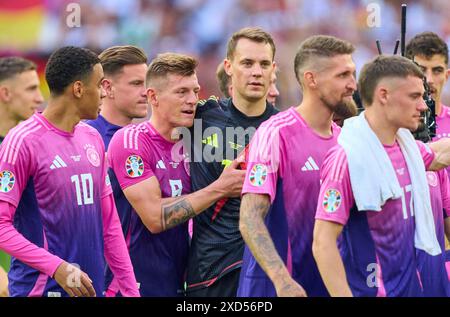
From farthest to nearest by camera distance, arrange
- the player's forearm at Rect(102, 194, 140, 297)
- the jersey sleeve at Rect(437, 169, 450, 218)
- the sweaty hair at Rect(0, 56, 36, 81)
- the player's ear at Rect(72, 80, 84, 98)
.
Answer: the sweaty hair at Rect(0, 56, 36, 81)
the jersey sleeve at Rect(437, 169, 450, 218)
the player's forearm at Rect(102, 194, 140, 297)
the player's ear at Rect(72, 80, 84, 98)

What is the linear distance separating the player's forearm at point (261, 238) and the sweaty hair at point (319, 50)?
0.96m

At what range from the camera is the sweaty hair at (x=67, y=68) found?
6.90 m

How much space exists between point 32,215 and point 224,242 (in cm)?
133

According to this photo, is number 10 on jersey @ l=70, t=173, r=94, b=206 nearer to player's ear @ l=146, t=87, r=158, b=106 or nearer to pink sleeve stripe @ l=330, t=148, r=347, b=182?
player's ear @ l=146, t=87, r=158, b=106

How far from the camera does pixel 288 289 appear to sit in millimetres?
5801

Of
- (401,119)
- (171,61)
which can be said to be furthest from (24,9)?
(401,119)

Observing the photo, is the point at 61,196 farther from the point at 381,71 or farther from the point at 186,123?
the point at 381,71

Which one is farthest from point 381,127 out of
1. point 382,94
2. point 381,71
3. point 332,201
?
point 332,201

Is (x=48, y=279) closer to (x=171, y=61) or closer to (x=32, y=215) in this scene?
(x=32, y=215)

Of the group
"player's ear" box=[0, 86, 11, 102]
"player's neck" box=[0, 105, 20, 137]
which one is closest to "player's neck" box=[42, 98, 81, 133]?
"player's neck" box=[0, 105, 20, 137]

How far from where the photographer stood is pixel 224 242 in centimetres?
725

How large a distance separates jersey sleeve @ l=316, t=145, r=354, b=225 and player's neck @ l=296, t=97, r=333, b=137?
0.53 meters

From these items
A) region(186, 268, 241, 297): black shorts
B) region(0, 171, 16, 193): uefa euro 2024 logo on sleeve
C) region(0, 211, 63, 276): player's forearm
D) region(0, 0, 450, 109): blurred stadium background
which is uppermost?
region(0, 0, 450, 109): blurred stadium background

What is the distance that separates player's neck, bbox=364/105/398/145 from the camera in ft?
20.3
